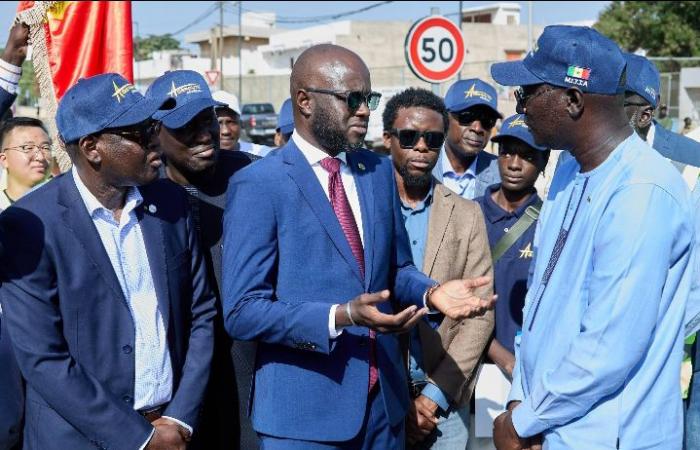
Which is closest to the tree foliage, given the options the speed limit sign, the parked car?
the parked car

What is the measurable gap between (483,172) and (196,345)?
10.3ft

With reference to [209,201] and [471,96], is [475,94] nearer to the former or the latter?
[471,96]

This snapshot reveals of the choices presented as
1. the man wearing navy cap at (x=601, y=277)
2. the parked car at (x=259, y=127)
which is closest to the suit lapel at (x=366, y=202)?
the man wearing navy cap at (x=601, y=277)

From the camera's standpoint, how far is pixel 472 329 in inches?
160

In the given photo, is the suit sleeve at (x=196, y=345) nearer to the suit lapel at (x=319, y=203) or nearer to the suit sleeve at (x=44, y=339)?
the suit sleeve at (x=44, y=339)

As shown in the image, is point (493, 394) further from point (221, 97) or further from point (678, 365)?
point (221, 97)

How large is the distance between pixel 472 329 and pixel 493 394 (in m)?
0.53

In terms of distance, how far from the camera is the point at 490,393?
14.4ft

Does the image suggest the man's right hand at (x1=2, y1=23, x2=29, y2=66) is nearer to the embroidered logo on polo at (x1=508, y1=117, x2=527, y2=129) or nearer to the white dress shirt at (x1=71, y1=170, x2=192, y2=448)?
the white dress shirt at (x1=71, y1=170, x2=192, y2=448)

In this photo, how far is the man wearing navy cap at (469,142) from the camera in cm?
590

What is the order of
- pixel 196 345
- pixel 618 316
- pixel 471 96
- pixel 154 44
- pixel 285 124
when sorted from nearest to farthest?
pixel 618 316, pixel 196 345, pixel 471 96, pixel 285 124, pixel 154 44

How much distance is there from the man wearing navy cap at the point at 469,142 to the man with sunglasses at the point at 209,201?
2233mm

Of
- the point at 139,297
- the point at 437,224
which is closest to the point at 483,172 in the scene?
the point at 437,224

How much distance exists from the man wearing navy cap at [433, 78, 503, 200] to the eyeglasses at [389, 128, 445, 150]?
1.51 meters
